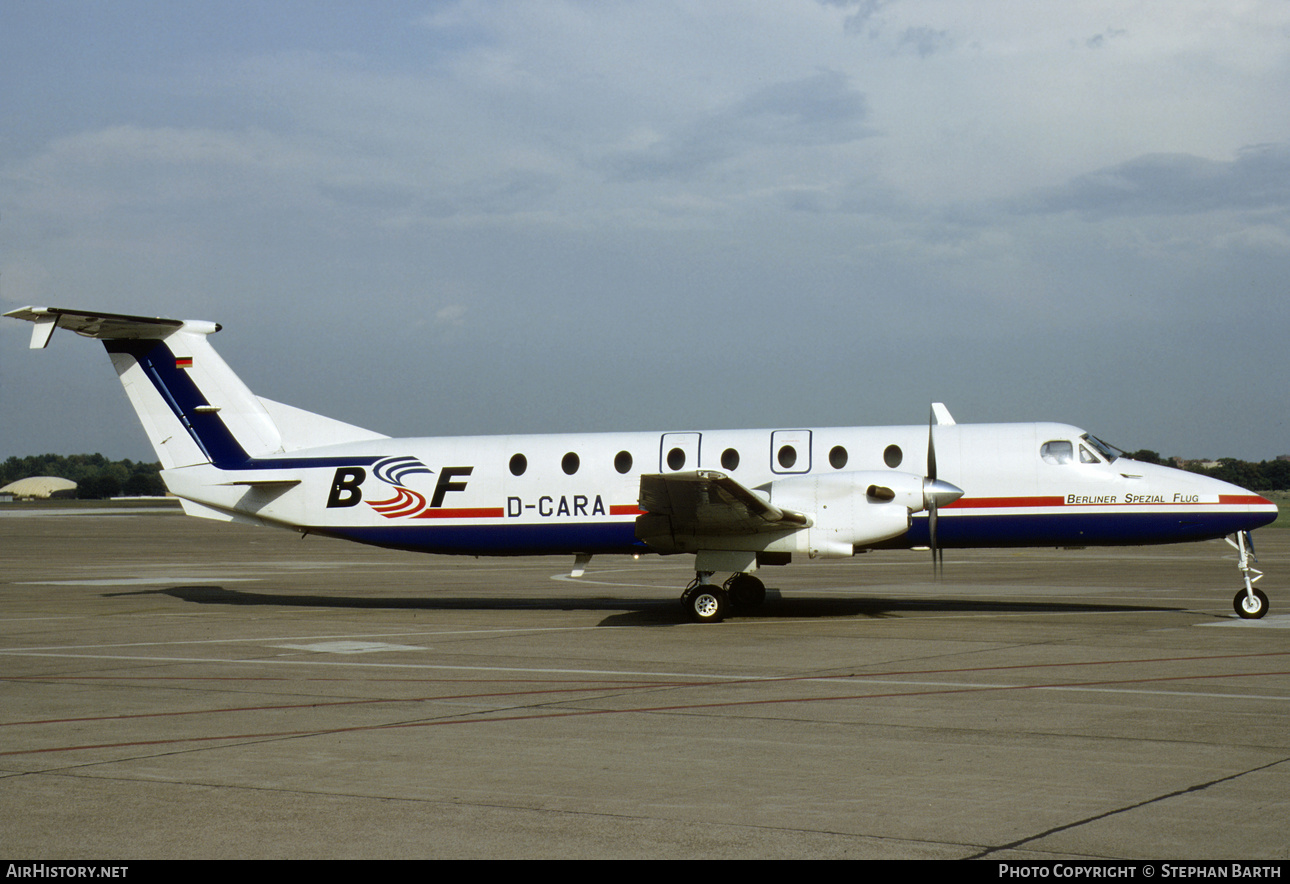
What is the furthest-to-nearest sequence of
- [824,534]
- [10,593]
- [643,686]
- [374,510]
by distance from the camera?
[10,593], [374,510], [824,534], [643,686]

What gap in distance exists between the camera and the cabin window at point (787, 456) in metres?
18.4

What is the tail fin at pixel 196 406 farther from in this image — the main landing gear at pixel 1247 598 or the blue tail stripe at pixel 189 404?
the main landing gear at pixel 1247 598

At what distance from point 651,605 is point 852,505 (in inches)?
205

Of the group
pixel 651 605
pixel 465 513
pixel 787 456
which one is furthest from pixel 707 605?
pixel 465 513

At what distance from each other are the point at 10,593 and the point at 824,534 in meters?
17.6

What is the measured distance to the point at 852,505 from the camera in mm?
16922

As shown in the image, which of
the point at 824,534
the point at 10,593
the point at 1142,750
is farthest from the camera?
the point at 10,593

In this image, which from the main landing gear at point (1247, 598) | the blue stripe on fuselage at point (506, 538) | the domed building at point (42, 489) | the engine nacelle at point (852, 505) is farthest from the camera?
the domed building at point (42, 489)

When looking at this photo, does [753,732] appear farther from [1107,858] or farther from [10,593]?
[10,593]

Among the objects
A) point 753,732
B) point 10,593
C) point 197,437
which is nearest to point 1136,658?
point 753,732

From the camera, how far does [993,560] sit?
34.8 meters

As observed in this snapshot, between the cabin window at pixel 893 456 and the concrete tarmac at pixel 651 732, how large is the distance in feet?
7.93

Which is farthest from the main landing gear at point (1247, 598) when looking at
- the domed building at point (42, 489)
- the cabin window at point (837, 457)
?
the domed building at point (42, 489)

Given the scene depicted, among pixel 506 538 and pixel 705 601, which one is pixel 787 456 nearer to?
pixel 705 601
